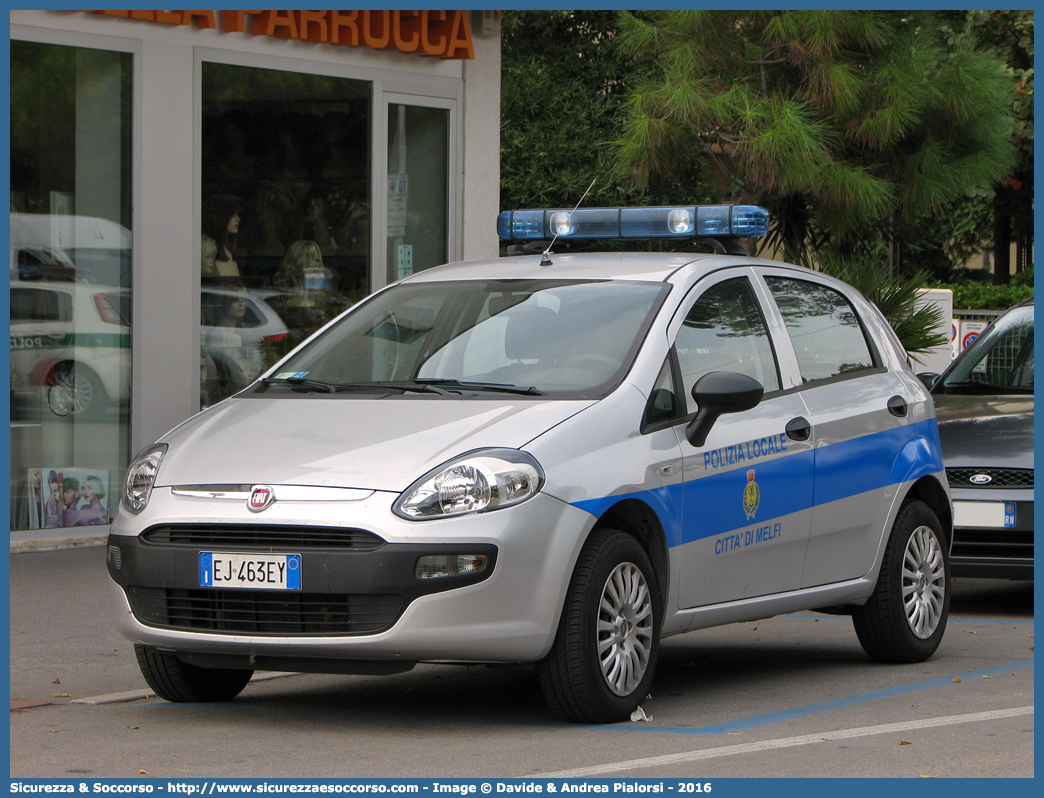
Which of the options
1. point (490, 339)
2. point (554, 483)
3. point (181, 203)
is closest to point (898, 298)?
point (181, 203)

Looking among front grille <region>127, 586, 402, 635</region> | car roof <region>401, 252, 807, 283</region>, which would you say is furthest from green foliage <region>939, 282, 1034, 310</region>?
front grille <region>127, 586, 402, 635</region>

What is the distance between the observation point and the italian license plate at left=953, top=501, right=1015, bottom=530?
944 cm

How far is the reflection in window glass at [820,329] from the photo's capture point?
7543mm

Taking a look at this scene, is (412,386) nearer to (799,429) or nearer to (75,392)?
(799,429)

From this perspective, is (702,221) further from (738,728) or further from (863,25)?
(863,25)

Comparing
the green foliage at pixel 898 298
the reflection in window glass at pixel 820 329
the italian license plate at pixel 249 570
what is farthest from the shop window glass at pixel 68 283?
the green foliage at pixel 898 298

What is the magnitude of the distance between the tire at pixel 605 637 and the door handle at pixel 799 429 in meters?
1.16

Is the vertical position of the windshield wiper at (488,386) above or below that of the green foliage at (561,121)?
below

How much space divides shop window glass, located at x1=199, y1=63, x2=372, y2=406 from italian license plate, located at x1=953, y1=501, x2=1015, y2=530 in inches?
220

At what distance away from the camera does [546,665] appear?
19.4ft

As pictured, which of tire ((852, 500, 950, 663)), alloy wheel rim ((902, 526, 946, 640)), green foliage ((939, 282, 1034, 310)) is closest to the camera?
tire ((852, 500, 950, 663))

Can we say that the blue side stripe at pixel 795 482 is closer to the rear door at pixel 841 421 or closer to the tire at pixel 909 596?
the rear door at pixel 841 421

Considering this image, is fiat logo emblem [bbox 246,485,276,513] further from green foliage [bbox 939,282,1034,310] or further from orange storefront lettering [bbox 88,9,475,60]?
green foliage [bbox 939,282,1034,310]

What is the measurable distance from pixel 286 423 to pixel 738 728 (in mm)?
2026
